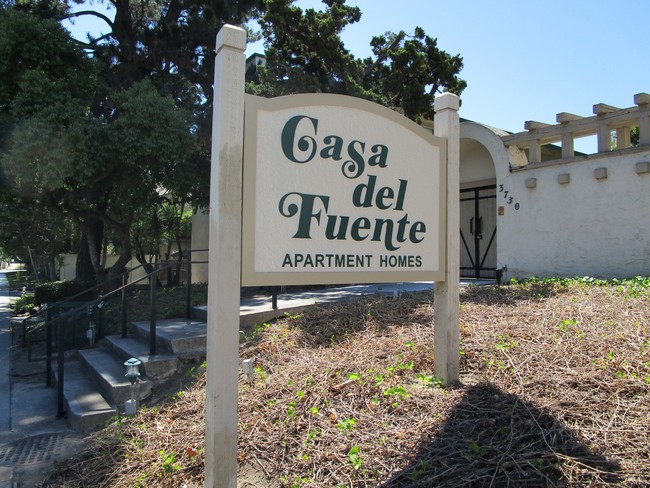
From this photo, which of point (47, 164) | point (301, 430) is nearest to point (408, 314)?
point (301, 430)

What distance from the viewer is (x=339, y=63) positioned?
11664 mm

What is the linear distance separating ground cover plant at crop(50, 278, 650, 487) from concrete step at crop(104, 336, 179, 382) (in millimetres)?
604

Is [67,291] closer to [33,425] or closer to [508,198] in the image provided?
[33,425]

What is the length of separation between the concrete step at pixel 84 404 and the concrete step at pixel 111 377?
87 millimetres

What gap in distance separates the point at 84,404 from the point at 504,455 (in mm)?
4495

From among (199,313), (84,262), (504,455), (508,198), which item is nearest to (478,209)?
(508,198)

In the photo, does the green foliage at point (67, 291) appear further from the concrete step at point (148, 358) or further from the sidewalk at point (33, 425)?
the concrete step at point (148, 358)

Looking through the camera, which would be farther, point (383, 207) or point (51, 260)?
point (51, 260)

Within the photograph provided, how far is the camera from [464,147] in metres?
12.3

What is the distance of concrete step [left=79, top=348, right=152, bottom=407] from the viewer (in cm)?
522

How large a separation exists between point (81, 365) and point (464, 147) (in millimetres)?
9768

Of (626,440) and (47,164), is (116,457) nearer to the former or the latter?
(626,440)

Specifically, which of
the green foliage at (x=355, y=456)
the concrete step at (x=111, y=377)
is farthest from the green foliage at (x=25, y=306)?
the green foliage at (x=355, y=456)

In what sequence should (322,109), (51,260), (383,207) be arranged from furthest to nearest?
(51,260)
(383,207)
(322,109)
